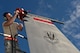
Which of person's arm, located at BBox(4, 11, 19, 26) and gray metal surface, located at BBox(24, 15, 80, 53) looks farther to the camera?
person's arm, located at BBox(4, 11, 19, 26)

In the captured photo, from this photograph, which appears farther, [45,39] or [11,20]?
[11,20]

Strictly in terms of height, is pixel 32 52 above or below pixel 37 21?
below

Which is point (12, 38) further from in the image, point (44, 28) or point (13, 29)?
point (44, 28)

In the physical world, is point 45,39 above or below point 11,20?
below

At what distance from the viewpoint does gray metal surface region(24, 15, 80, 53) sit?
36.8 ft

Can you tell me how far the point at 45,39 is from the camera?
11938mm

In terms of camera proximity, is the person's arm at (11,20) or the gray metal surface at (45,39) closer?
the gray metal surface at (45,39)

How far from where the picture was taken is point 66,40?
12641 millimetres

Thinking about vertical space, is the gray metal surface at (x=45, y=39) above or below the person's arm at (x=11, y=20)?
below

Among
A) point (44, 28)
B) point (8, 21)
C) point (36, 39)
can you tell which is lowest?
point (36, 39)

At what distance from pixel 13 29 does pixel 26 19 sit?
1872mm

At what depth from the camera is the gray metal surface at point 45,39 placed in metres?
11.2

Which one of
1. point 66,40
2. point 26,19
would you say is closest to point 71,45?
point 66,40

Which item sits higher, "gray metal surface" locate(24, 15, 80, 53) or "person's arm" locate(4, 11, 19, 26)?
"person's arm" locate(4, 11, 19, 26)
